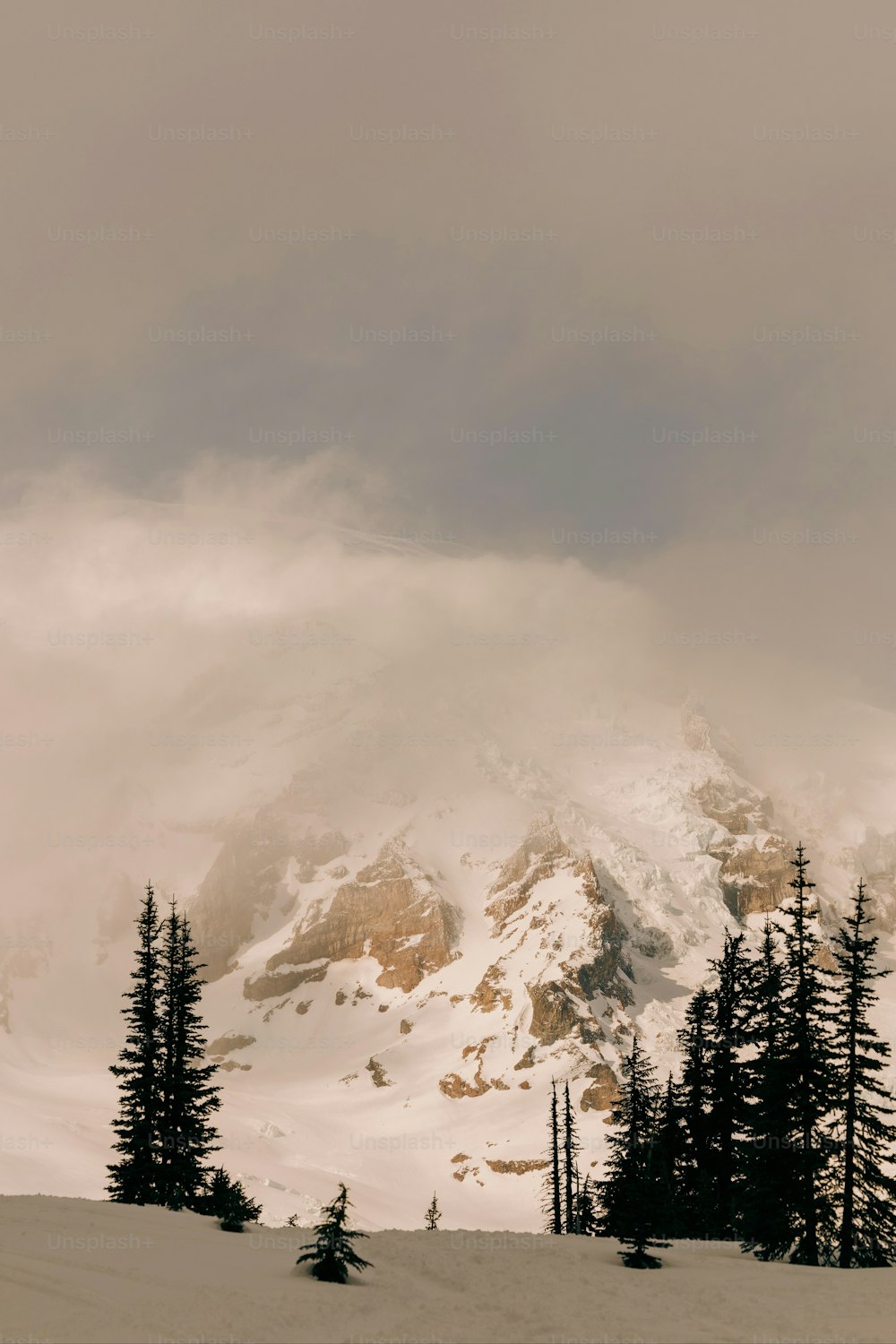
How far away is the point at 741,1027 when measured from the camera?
4072 centimetres

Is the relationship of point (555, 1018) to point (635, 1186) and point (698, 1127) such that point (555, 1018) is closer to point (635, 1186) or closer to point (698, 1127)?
point (698, 1127)

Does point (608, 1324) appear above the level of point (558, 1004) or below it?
below

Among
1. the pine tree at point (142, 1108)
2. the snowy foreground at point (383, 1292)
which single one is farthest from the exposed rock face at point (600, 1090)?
the snowy foreground at point (383, 1292)

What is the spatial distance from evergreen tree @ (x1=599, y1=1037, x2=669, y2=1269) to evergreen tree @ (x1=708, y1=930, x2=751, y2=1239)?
3.11m

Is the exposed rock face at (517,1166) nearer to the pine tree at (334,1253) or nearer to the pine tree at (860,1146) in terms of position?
the pine tree at (860,1146)

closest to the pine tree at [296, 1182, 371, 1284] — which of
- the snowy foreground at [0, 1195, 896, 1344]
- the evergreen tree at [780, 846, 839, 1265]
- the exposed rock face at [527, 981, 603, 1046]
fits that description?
the snowy foreground at [0, 1195, 896, 1344]

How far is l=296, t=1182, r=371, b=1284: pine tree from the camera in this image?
17297mm

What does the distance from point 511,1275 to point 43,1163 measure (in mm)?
118377

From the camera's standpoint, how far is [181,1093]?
128ft

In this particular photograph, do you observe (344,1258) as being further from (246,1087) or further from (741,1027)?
(246,1087)

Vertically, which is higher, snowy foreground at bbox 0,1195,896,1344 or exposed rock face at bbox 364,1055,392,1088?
exposed rock face at bbox 364,1055,392,1088

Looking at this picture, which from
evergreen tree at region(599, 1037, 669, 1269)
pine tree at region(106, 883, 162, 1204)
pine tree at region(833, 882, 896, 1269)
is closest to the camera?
evergreen tree at region(599, 1037, 669, 1269)

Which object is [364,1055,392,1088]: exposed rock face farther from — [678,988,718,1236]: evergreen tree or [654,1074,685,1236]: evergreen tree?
[678,988,718,1236]: evergreen tree

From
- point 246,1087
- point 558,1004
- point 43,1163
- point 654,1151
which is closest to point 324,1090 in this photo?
point 246,1087
